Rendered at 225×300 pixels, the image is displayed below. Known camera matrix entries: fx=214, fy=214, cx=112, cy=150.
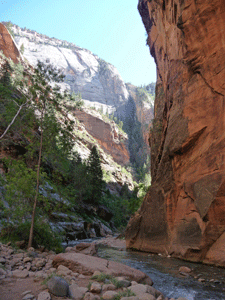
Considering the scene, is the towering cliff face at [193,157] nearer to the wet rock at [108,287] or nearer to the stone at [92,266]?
the stone at [92,266]

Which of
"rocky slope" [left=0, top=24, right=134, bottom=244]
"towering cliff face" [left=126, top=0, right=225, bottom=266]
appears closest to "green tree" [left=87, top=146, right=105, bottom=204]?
"rocky slope" [left=0, top=24, right=134, bottom=244]

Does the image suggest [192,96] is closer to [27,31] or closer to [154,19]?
[154,19]

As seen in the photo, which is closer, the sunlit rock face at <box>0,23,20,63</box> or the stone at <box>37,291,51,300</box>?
the stone at <box>37,291,51,300</box>

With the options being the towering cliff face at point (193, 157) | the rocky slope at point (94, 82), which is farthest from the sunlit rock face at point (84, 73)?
the towering cliff face at point (193, 157)

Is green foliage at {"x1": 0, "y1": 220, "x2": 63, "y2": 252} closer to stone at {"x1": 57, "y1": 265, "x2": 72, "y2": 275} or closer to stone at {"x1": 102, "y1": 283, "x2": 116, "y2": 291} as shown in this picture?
stone at {"x1": 57, "y1": 265, "x2": 72, "y2": 275}

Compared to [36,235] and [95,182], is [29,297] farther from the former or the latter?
[95,182]

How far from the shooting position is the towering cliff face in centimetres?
1227

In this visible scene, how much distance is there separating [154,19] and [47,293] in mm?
30131

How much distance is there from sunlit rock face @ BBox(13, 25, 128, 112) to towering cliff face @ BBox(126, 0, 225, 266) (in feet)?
421

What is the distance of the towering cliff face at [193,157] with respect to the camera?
12.3 metres

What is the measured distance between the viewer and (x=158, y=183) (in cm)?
1842

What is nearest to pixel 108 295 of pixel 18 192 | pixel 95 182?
pixel 18 192

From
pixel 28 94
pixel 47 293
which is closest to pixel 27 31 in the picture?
pixel 28 94

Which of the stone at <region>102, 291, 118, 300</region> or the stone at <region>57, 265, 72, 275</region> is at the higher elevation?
the stone at <region>102, 291, 118, 300</region>
